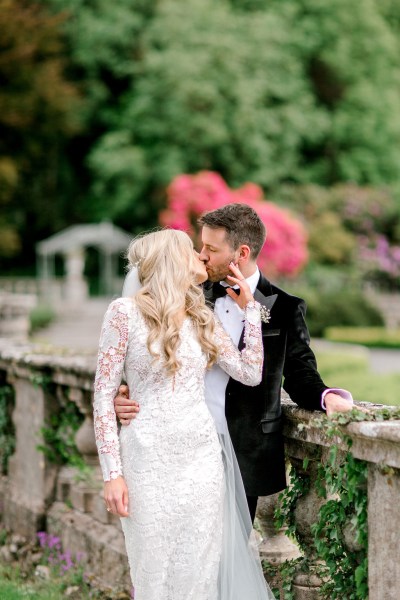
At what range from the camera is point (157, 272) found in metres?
2.99

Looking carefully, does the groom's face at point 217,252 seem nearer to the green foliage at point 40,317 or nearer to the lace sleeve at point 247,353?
the lace sleeve at point 247,353

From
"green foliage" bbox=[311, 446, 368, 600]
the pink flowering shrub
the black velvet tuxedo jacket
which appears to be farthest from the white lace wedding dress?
the pink flowering shrub

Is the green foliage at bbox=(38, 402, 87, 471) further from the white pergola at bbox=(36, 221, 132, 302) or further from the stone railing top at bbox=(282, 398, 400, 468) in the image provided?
the white pergola at bbox=(36, 221, 132, 302)

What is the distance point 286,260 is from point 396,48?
37.1ft

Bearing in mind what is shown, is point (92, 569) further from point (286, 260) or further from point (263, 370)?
point (286, 260)

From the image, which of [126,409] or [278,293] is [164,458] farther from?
[278,293]

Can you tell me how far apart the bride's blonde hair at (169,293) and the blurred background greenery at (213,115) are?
23.1 metres

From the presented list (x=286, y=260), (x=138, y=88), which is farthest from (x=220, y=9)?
(x=286, y=260)

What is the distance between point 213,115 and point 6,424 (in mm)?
23672

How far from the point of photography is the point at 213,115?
93.4ft

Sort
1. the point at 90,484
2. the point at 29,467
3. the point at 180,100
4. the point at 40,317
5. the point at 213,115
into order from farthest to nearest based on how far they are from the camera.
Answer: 1. the point at 213,115
2. the point at 180,100
3. the point at 40,317
4. the point at 29,467
5. the point at 90,484

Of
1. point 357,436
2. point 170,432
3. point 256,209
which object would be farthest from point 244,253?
point 256,209

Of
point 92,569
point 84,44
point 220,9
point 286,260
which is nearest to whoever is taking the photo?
point 92,569

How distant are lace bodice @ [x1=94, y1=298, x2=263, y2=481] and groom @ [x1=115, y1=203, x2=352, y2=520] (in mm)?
102
